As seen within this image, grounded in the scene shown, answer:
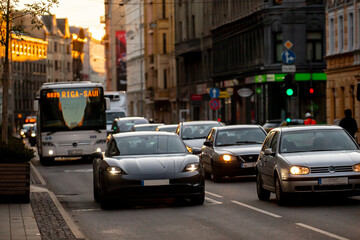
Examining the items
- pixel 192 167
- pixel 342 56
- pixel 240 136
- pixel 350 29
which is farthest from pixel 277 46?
pixel 192 167

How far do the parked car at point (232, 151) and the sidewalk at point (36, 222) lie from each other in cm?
664

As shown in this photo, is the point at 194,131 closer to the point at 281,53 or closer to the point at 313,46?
the point at 281,53

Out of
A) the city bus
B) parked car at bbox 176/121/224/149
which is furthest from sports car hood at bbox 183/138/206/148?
the city bus

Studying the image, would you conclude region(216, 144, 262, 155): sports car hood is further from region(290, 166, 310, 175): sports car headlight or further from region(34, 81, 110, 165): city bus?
region(34, 81, 110, 165): city bus

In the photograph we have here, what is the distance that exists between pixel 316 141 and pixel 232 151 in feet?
26.1

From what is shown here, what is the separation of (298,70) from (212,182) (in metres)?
40.0

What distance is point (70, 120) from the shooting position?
42406 mm

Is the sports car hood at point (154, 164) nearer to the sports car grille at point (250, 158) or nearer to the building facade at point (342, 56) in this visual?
the sports car grille at point (250, 158)

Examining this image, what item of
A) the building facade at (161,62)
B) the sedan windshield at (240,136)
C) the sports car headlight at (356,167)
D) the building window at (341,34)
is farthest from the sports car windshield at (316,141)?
the building facade at (161,62)

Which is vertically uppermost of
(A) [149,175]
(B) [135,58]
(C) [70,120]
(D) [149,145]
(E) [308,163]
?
(B) [135,58]

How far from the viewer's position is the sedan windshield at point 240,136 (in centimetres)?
2861

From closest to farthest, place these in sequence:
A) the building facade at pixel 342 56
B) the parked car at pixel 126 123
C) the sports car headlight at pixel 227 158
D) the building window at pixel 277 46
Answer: the sports car headlight at pixel 227 158, the parked car at pixel 126 123, the building facade at pixel 342 56, the building window at pixel 277 46

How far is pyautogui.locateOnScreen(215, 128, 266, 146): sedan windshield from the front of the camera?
28.6 m

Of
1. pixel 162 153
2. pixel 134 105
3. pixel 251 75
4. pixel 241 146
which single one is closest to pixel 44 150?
pixel 241 146
